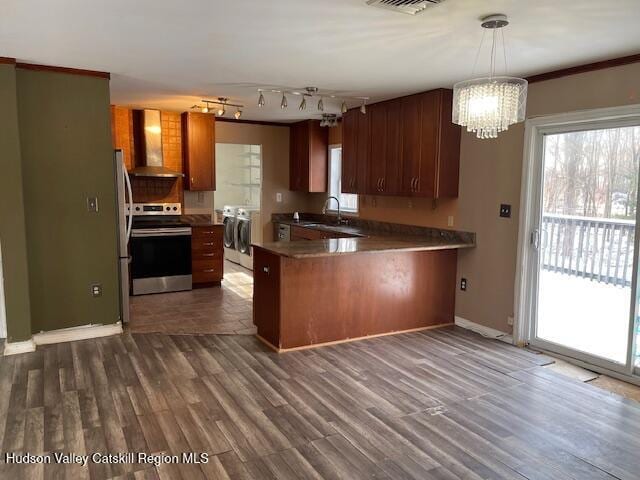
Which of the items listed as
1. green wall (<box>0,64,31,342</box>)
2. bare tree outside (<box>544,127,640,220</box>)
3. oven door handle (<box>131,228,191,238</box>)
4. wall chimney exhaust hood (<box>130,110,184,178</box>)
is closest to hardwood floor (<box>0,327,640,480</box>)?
green wall (<box>0,64,31,342</box>)

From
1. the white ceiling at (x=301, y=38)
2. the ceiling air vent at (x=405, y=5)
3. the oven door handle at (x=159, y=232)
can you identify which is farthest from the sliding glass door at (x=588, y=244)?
the oven door handle at (x=159, y=232)

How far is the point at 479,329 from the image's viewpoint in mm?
4633

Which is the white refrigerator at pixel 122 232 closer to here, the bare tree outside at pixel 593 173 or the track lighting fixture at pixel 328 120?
the track lighting fixture at pixel 328 120

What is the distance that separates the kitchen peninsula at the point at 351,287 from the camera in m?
3.99

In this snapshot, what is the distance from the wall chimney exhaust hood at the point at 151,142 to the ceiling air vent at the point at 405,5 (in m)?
4.21

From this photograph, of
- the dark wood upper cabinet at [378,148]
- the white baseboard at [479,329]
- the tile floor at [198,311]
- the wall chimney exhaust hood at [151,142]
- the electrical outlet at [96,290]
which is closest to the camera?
the electrical outlet at [96,290]

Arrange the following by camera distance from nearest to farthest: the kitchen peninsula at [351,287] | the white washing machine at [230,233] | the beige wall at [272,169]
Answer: the kitchen peninsula at [351,287] < the beige wall at [272,169] < the white washing machine at [230,233]

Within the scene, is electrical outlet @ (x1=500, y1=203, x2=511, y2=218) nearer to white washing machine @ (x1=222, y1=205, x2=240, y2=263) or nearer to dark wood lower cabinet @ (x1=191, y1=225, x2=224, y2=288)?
dark wood lower cabinet @ (x1=191, y1=225, x2=224, y2=288)

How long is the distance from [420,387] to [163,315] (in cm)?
288

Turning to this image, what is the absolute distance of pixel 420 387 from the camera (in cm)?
335

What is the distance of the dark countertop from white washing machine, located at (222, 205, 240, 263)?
7.60 ft

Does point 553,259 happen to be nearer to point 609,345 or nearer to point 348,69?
point 609,345

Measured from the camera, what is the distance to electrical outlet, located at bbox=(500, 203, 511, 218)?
14.1ft

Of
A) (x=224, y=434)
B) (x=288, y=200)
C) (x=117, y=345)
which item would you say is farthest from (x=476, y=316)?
(x=288, y=200)
